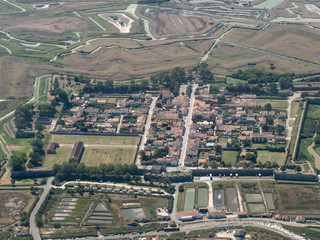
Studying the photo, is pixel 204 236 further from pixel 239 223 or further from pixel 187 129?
pixel 187 129

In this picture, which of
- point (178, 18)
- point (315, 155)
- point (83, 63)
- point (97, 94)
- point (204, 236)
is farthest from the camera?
point (178, 18)

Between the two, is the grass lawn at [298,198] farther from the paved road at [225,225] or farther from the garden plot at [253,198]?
the paved road at [225,225]

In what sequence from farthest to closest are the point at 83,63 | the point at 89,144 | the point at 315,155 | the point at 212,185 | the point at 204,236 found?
the point at 83,63 → the point at 89,144 → the point at 315,155 → the point at 212,185 → the point at 204,236

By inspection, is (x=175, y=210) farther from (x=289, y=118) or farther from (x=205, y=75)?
(x=205, y=75)

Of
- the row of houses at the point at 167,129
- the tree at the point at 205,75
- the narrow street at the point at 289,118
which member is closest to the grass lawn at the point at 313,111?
the narrow street at the point at 289,118


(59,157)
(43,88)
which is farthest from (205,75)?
(59,157)

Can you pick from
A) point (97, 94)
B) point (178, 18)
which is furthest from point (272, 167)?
point (178, 18)

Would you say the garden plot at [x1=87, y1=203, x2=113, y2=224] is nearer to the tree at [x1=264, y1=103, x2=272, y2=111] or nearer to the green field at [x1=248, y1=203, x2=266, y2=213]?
the green field at [x1=248, y1=203, x2=266, y2=213]
